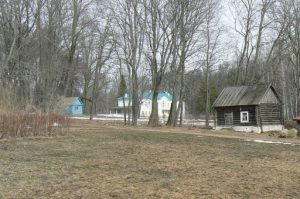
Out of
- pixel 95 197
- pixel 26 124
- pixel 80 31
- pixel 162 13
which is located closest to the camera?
pixel 95 197

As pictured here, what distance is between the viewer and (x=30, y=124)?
63.3ft

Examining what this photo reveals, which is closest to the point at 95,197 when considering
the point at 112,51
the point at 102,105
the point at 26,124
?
the point at 26,124

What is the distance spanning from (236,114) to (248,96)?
188cm

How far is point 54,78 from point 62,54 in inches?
320

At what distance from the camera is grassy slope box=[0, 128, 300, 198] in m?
8.10

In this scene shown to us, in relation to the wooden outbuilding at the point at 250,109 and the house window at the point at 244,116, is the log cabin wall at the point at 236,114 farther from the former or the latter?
the house window at the point at 244,116

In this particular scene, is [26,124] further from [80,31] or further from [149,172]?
[80,31]

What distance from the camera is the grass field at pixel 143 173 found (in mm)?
8086

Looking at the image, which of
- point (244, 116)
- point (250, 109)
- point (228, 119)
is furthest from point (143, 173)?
point (228, 119)

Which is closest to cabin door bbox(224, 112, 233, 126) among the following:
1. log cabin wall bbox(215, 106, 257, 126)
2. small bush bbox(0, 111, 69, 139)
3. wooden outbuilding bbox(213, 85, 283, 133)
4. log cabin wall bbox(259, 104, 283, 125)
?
wooden outbuilding bbox(213, 85, 283, 133)

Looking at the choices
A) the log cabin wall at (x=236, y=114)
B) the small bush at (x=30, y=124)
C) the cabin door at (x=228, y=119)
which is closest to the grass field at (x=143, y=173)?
the small bush at (x=30, y=124)

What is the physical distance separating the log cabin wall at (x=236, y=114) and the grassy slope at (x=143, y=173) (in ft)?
72.2

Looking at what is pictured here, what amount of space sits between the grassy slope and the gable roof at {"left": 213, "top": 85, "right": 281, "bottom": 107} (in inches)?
875

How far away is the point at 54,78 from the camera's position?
4519 centimetres
